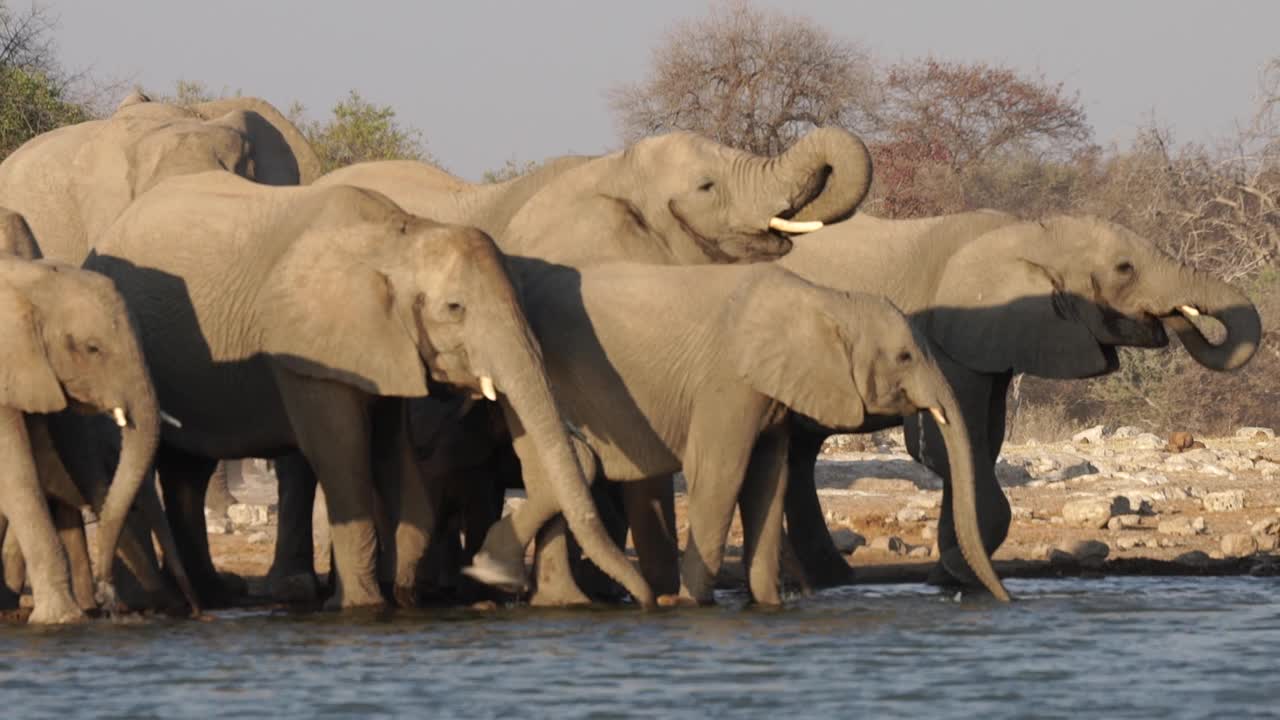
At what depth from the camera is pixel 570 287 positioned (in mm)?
12469

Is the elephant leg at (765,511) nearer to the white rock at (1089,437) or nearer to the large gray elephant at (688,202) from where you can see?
the large gray elephant at (688,202)

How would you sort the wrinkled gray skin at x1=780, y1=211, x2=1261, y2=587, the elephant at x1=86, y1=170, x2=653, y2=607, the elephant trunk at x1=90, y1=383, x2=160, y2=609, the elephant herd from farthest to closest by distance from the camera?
the wrinkled gray skin at x1=780, y1=211, x2=1261, y2=587, the elephant at x1=86, y1=170, x2=653, y2=607, the elephant herd, the elephant trunk at x1=90, y1=383, x2=160, y2=609

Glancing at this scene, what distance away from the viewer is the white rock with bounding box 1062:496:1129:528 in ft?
55.5

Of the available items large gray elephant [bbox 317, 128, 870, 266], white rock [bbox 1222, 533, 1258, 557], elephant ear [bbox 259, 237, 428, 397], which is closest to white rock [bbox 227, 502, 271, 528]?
large gray elephant [bbox 317, 128, 870, 266]

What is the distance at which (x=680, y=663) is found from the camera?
407 inches

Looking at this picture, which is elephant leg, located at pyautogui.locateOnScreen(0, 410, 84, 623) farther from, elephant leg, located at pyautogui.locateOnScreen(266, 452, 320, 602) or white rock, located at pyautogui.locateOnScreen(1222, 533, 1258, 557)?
white rock, located at pyautogui.locateOnScreen(1222, 533, 1258, 557)

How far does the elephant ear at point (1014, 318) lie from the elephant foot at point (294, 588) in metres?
3.21

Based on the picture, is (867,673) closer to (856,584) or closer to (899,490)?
(856,584)

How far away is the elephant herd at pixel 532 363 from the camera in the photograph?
1157 cm

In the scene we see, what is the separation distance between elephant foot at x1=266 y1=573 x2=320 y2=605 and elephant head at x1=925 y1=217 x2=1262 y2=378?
3.21 meters

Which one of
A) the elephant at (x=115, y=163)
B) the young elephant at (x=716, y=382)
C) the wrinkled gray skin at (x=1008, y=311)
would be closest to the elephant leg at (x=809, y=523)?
the wrinkled gray skin at (x=1008, y=311)

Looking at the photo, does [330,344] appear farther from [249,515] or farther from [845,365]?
[249,515]

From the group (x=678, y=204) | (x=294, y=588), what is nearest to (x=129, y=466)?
(x=294, y=588)

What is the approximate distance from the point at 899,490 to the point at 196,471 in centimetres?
686
